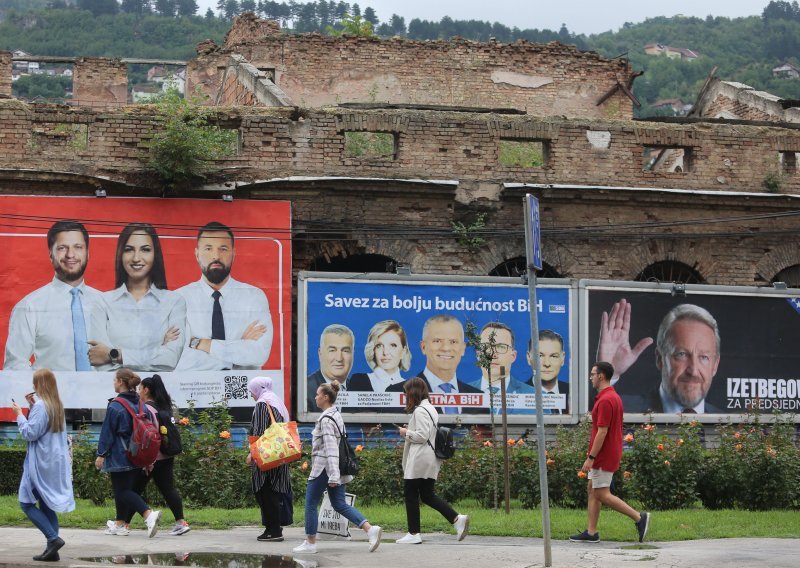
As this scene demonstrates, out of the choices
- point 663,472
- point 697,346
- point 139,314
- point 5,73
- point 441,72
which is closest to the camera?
point 663,472

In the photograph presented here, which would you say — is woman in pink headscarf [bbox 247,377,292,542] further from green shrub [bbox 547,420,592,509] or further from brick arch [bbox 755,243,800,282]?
brick arch [bbox 755,243,800,282]

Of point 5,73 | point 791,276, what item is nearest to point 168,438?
point 791,276

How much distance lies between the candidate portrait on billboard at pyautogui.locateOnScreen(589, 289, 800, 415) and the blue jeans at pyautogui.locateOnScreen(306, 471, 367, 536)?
9.09 meters

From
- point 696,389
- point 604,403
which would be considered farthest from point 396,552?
point 696,389

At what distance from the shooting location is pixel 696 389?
69.2ft

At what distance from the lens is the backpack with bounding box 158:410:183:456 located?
12.7 metres

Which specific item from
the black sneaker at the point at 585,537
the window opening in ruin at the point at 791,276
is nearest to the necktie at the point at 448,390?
the window opening in ruin at the point at 791,276

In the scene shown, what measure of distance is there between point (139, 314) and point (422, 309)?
4175 millimetres

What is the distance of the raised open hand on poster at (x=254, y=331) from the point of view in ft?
64.5

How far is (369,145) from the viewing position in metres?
24.6

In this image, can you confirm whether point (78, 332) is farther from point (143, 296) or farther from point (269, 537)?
point (269, 537)

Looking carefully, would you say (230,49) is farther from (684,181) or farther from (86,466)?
(86,466)

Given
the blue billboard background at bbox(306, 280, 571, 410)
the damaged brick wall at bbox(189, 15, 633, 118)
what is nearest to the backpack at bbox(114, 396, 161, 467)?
the blue billboard background at bbox(306, 280, 571, 410)

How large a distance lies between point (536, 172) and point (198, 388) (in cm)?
664
